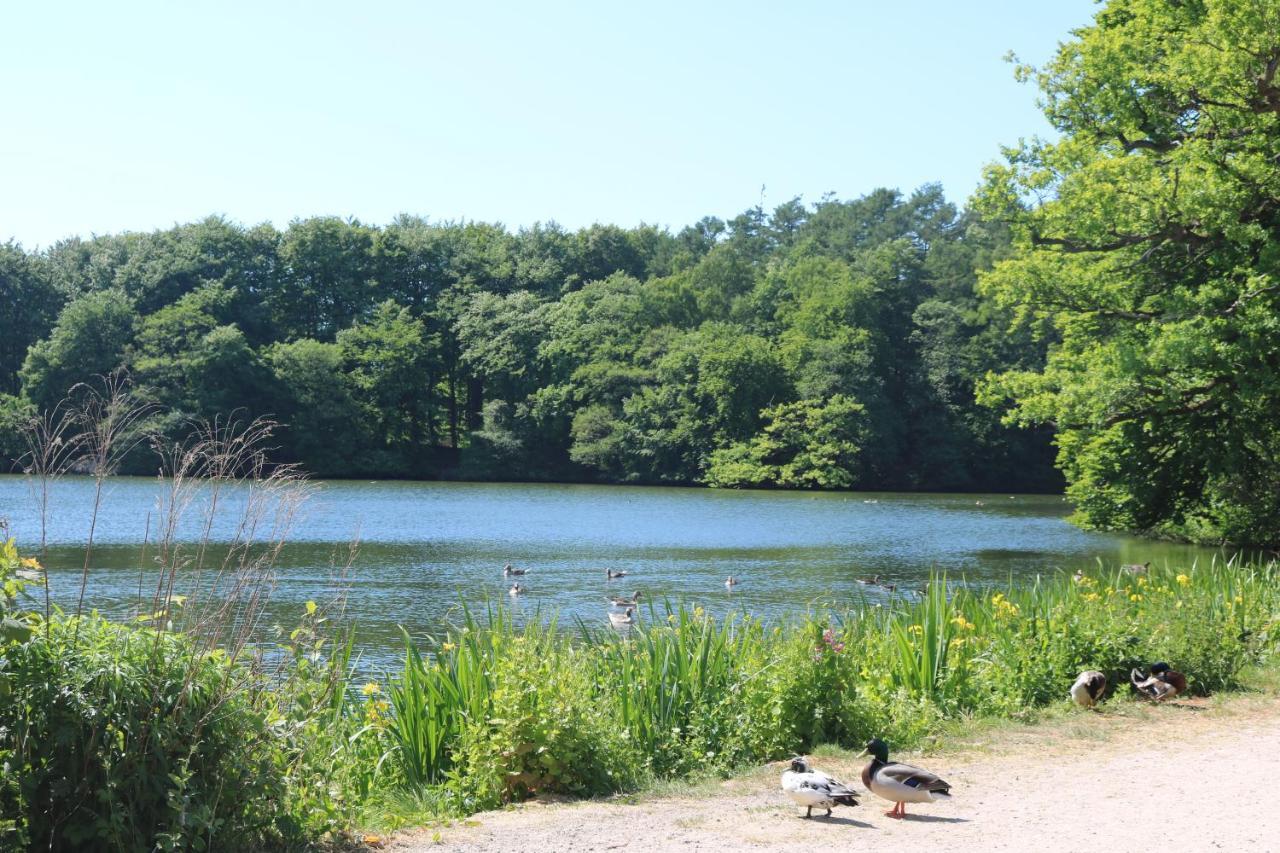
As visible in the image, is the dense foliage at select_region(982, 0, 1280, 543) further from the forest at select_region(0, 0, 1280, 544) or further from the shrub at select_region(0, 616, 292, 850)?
the shrub at select_region(0, 616, 292, 850)

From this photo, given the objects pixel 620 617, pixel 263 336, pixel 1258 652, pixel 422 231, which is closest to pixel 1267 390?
pixel 1258 652

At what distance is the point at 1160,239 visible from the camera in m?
18.7

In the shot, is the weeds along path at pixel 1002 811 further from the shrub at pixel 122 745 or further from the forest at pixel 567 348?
the forest at pixel 567 348

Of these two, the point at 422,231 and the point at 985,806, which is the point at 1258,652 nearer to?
the point at 985,806

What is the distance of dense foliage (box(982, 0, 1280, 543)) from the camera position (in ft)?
56.9

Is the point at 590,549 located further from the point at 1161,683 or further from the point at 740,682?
the point at 740,682

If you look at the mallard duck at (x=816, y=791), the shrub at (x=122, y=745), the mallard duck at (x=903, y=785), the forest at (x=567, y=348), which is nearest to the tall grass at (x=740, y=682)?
the mallard duck at (x=816, y=791)

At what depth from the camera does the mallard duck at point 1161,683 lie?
9047mm

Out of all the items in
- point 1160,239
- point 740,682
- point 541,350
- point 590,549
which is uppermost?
point 541,350

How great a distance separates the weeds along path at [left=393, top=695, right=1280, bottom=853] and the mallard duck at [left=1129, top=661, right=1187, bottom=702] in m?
0.91

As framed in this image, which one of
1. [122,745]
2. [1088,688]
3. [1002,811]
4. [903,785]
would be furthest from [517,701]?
[1088,688]

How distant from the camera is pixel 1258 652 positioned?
10695 millimetres

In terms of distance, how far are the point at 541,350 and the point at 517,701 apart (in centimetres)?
7413

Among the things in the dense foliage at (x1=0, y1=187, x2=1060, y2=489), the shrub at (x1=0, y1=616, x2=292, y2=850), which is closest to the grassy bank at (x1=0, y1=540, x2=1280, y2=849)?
the shrub at (x1=0, y1=616, x2=292, y2=850)
